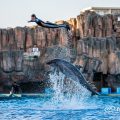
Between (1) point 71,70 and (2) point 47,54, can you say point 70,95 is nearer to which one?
(1) point 71,70

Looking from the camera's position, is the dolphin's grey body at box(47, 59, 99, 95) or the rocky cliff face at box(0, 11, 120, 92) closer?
the dolphin's grey body at box(47, 59, 99, 95)

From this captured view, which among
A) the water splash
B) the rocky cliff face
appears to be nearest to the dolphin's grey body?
the water splash

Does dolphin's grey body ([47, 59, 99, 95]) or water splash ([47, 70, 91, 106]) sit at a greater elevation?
dolphin's grey body ([47, 59, 99, 95])

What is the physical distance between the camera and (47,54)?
36.2m

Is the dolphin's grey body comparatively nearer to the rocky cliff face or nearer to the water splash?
the water splash

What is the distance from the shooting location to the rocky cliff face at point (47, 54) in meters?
36.0

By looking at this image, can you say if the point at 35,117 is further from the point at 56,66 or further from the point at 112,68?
the point at 112,68

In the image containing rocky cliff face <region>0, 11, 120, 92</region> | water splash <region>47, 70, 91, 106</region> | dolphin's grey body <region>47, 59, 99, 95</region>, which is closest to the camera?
dolphin's grey body <region>47, 59, 99, 95</region>

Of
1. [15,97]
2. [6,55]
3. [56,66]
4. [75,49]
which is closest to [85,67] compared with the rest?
[75,49]

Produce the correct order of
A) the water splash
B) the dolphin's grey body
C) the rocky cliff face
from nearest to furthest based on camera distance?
the dolphin's grey body, the water splash, the rocky cliff face

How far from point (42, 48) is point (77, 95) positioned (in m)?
15.4

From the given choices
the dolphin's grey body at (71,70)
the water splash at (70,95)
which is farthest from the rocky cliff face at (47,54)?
the dolphin's grey body at (71,70)

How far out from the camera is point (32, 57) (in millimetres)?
36688

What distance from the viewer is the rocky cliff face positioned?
3597cm
